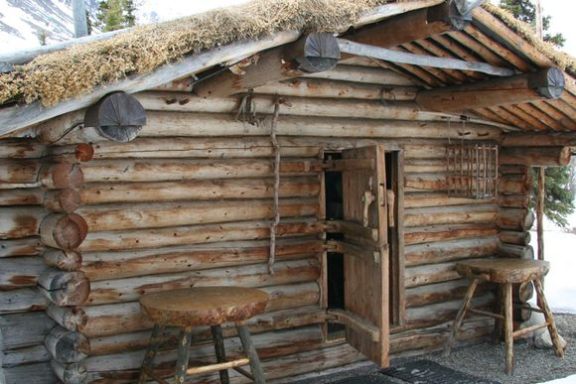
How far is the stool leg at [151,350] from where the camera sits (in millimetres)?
5449

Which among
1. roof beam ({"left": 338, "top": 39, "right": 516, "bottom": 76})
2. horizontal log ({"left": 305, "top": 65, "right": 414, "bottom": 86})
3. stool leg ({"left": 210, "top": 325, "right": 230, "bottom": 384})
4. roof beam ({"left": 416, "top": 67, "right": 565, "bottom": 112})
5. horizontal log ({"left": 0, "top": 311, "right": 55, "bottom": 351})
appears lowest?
stool leg ({"left": 210, "top": 325, "right": 230, "bottom": 384})

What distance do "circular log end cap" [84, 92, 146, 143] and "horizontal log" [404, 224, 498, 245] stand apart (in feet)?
14.7

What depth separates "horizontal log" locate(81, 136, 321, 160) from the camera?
5738mm

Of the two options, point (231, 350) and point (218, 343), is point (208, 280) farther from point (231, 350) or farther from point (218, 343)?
point (231, 350)

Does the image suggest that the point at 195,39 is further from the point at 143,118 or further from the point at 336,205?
the point at 336,205

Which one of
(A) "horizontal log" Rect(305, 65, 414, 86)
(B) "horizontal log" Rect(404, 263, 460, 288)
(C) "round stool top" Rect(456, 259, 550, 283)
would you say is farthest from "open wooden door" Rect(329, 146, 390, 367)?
(C) "round stool top" Rect(456, 259, 550, 283)

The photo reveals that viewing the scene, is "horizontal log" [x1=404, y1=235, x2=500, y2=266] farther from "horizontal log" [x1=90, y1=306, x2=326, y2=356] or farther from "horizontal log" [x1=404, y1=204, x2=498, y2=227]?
"horizontal log" [x1=90, y1=306, x2=326, y2=356]

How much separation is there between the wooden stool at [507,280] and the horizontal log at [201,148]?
256 cm

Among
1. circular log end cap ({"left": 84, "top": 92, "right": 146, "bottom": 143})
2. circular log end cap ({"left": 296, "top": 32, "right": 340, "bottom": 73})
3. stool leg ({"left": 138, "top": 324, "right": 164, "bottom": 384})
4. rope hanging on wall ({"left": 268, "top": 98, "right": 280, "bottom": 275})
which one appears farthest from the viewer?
rope hanging on wall ({"left": 268, "top": 98, "right": 280, "bottom": 275})

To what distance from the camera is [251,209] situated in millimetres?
6477

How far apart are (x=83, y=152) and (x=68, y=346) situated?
1.74m

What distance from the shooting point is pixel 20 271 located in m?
5.53

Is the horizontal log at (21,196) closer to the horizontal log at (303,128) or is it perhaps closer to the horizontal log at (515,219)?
the horizontal log at (303,128)

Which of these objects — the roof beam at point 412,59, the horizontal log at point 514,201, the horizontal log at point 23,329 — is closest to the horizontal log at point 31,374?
the horizontal log at point 23,329
